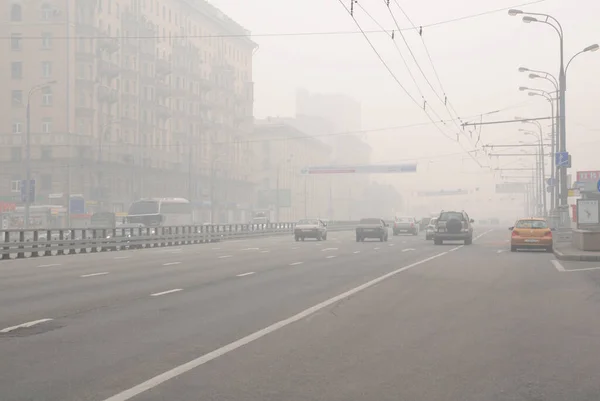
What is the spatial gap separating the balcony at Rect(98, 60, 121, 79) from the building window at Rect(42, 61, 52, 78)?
199 inches

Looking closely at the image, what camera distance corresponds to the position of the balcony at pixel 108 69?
87.2 meters

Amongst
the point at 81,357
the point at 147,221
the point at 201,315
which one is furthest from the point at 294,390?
the point at 147,221

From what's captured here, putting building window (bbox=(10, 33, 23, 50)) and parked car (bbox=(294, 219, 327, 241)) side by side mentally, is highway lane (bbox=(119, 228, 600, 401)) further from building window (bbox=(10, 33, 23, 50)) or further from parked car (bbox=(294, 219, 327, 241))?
building window (bbox=(10, 33, 23, 50))

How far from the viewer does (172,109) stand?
106m

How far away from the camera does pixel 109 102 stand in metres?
88.4

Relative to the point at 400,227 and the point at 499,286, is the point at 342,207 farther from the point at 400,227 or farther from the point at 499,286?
the point at 499,286

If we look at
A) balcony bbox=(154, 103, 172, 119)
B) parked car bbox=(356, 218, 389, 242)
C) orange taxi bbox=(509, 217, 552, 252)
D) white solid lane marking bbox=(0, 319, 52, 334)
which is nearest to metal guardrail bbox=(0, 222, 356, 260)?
parked car bbox=(356, 218, 389, 242)

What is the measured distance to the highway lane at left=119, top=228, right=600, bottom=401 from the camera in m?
6.94

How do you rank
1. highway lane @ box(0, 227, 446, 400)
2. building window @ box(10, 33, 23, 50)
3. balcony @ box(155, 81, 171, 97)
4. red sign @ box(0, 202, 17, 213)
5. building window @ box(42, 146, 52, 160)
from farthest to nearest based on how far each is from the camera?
1. balcony @ box(155, 81, 171, 97)
2. building window @ box(10, 33, 23, 50)
3. building window @ box(42, 146, 52, 160)
4. red sign @ box(0, 202, 17, 213)
5. highway lane @ box(0, 227, 446, 400)

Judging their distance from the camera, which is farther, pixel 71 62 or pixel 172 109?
pixel 172 109

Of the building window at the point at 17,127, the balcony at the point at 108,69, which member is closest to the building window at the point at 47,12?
the balcony at the point at 108,69

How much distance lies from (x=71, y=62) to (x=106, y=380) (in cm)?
8132

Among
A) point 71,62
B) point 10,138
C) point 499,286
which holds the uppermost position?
point 71,62

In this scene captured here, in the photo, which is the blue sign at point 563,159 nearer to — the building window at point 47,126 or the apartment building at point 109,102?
the apartment building at point 109,102
